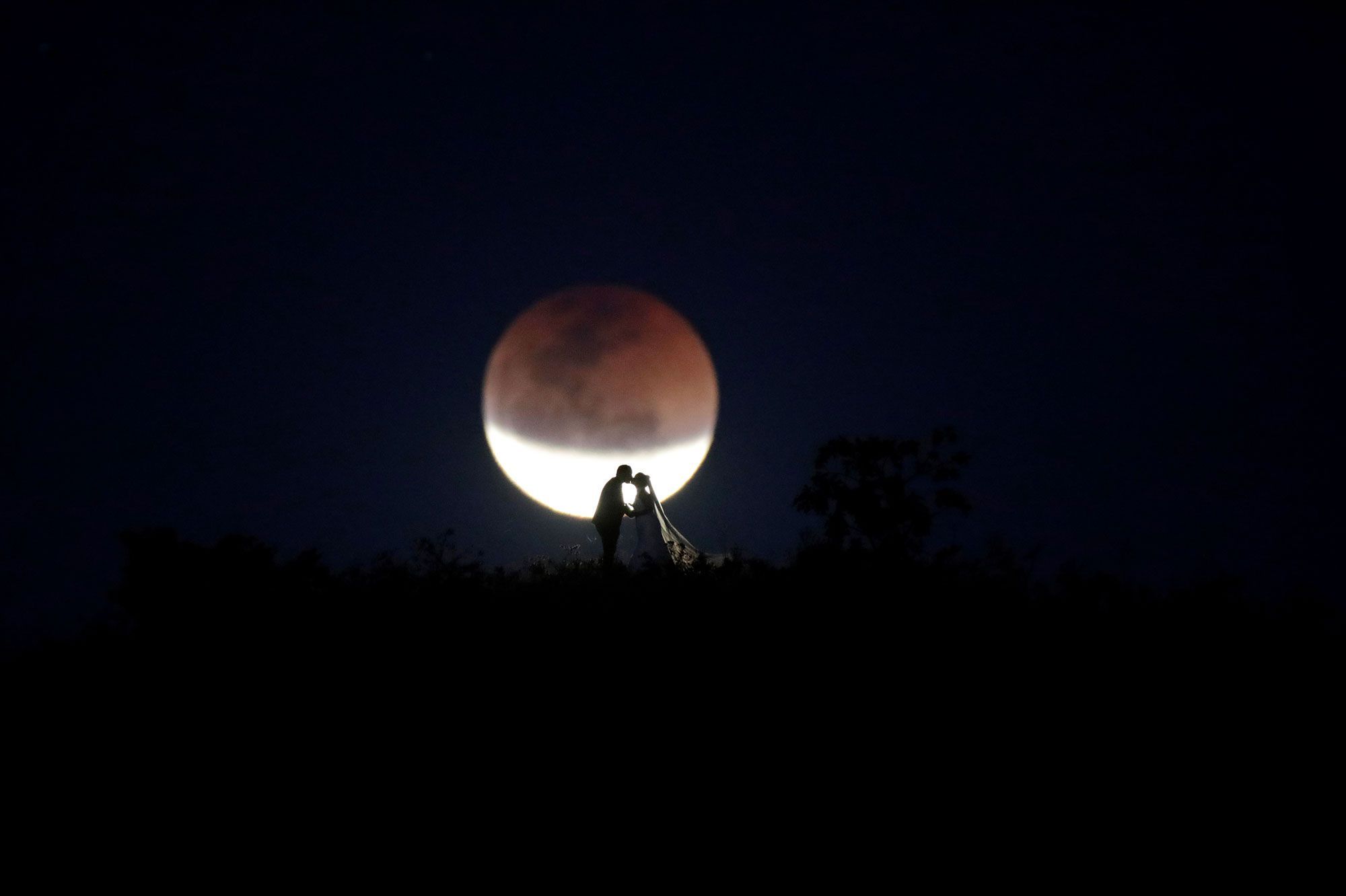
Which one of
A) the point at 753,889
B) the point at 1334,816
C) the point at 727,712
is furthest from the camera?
the point at 727,712

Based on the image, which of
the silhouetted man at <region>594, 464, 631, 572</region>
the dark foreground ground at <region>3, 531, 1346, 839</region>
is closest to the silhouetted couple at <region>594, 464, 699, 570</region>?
the silhouetted man at <region>594, 464, 631, 572</region>

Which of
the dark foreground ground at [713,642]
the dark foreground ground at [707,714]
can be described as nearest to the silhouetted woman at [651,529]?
the dark foreground ground at [713,642]

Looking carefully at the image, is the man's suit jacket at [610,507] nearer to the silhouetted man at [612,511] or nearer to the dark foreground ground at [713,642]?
the silhouetted man at [612,511]

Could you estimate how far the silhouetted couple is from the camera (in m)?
15.2

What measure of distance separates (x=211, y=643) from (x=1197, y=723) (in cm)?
1126

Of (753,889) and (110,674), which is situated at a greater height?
(110,674)

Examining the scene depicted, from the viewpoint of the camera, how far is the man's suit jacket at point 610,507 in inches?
629

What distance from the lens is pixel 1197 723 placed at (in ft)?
26.5

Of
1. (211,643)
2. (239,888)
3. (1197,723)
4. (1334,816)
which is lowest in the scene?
(239,888)

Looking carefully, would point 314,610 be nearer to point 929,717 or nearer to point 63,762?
point 63,762

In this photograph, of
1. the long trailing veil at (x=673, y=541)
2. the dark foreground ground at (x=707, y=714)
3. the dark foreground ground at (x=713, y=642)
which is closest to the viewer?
the dark foreground ground at (x=707, y=714)

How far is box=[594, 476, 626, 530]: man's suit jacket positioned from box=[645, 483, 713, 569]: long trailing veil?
0.79 m

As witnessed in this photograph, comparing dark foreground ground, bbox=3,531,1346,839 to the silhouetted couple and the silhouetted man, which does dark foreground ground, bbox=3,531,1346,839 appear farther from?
the silhouetted man

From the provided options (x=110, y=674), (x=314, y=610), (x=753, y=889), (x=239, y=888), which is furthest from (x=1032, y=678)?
(x=110, y=674)
